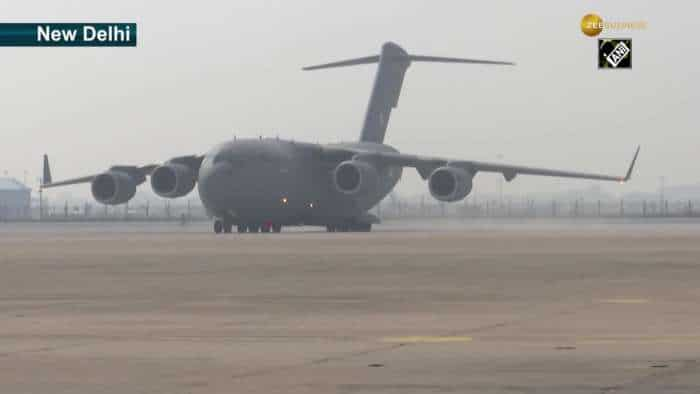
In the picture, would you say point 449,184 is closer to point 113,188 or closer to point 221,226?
point 221,226

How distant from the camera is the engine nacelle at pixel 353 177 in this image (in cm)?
6656

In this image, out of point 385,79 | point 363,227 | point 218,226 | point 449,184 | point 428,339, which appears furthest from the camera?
point 385,79

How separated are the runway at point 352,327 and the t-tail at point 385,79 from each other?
4566 cm

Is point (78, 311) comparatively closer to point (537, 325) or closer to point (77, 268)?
point (537, 325)

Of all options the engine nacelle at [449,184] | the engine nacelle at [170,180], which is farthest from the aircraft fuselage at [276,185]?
the engine nacelle at [449,184]

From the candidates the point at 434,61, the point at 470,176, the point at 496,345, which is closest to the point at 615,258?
the point at 496,345

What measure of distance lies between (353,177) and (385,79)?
41.7ft

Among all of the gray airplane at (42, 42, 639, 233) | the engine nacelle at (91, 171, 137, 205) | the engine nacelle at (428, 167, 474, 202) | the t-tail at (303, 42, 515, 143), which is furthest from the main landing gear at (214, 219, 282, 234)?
the t-tail at (303, 42, 515, 143)

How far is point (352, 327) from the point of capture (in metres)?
16.1

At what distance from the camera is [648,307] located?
18.7 meters

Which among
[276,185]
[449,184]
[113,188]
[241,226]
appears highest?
[113,188]

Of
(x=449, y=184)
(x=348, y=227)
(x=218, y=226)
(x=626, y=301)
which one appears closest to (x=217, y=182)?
(x=218, y=226)

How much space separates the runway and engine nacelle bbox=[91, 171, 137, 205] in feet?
120

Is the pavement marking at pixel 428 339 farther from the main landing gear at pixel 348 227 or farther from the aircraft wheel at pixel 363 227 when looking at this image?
the aircraft wheel at pixel 363 227
